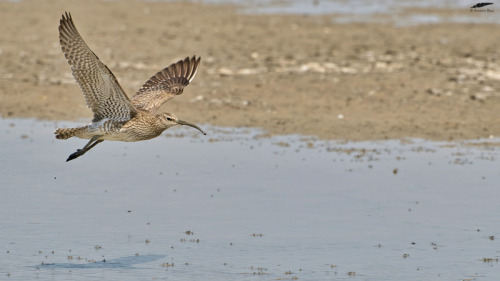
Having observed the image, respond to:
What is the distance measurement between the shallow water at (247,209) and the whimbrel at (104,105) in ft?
2.96

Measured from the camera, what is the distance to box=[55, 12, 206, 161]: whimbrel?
10.6 meters

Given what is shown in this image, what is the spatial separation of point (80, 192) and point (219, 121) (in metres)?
5.29

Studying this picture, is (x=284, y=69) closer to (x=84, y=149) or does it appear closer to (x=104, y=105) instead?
(x=84, y=149)

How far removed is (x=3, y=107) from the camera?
1845 cm

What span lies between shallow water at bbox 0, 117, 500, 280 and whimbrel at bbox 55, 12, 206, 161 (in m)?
0.90

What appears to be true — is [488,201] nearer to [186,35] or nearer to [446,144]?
[446,144]

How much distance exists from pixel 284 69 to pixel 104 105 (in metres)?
10.6

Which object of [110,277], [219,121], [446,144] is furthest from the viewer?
[219,121]

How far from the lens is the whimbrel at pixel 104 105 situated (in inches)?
419

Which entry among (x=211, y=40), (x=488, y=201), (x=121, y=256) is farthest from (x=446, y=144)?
(x=211, y=40)

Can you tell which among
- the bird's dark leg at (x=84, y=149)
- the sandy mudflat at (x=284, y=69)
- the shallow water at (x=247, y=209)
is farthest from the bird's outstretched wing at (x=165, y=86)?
the sandy mudflat at (x=284, y=69)

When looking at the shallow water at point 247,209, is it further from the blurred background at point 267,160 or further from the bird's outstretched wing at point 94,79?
the bird's outstretched wing at point 94,79

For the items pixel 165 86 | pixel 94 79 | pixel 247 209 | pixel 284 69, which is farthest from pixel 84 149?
pixel 284 69

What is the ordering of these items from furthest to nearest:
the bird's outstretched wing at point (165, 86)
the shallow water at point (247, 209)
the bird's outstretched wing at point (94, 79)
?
the bird's outstretched wing at point (165, 86) < the bird's outstretched wing at point (94, 79) < the shallow water at point (247, 209)
